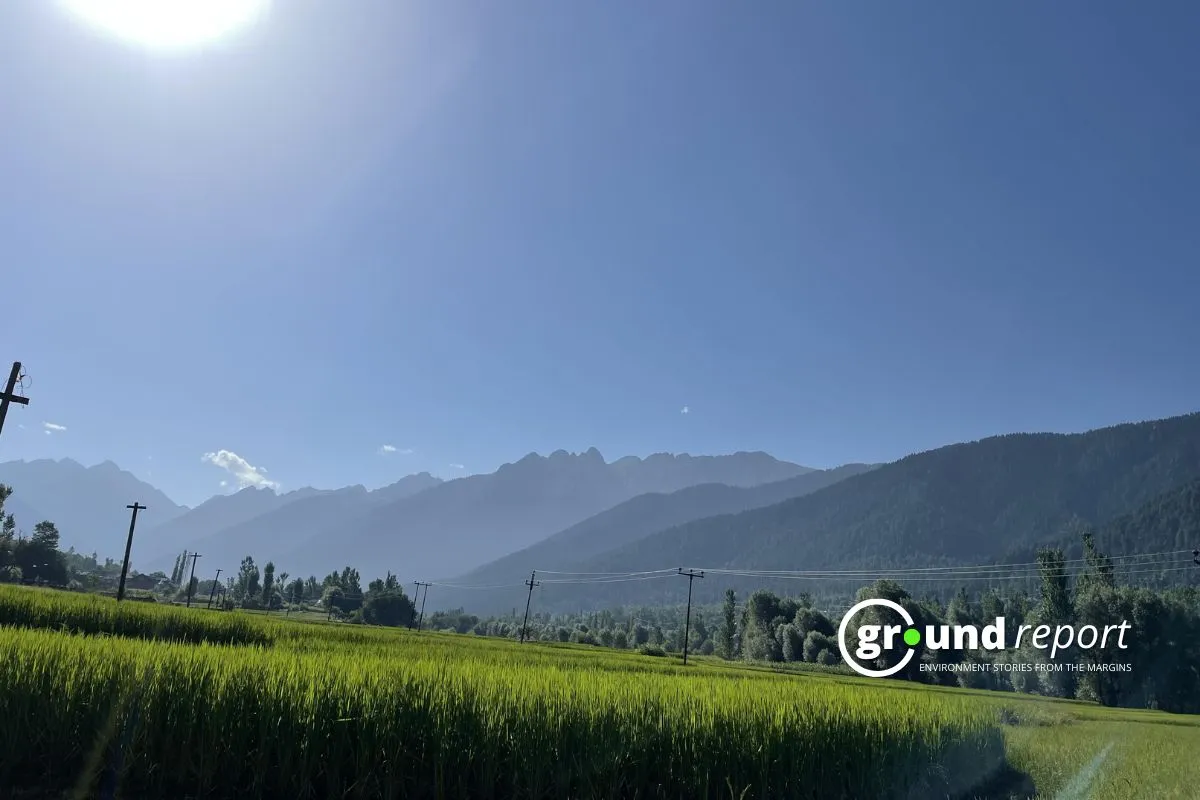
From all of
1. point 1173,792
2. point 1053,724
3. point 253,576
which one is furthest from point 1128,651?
point 253,576

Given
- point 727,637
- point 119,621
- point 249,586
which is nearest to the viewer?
point 119,621

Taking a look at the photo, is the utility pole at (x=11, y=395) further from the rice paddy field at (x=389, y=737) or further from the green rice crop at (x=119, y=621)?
the rice paddy field at (x=389, y=737)

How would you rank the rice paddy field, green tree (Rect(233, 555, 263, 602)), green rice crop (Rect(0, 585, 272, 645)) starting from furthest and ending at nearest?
1. green tree (Rect(233, 555, 263, 602))
2. green rice crop (Rect(0, 585, 272, 645))
3. the rice paddy field

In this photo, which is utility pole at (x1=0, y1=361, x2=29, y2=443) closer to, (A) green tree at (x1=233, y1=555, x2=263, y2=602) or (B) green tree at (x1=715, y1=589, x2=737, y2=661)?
(B) green tree at (x1=715, y1=589, x2=737, y2=661)

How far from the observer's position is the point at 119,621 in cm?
2734

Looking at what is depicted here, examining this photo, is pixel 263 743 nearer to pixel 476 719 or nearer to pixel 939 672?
pixel 476 719

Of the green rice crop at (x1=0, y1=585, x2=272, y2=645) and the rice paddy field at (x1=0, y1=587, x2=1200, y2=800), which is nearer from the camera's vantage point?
the rice paddy field at (x1=0, y1=587, x2=1200, y2=800)

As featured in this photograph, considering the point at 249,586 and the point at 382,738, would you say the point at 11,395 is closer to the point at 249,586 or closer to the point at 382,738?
the point at 382,738

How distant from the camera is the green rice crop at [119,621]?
25.6 metres

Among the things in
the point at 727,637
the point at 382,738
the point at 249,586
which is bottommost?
the point at 249,586

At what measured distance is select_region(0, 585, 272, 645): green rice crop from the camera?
25609 millimetres

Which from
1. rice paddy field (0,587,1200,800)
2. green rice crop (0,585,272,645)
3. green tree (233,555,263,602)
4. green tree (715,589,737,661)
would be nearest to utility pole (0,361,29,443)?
green rice crop (0,585,272,645)

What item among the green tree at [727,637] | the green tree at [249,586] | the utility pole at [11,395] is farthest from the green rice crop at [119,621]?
the green tree at [249,586]

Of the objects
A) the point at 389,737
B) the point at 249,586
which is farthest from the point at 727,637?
the point at 389,737
